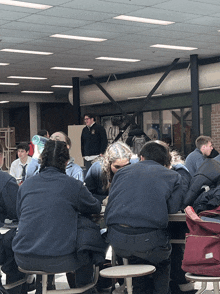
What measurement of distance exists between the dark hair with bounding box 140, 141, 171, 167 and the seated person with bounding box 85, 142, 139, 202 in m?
0.58

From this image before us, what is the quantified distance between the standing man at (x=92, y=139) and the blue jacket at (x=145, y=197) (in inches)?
265

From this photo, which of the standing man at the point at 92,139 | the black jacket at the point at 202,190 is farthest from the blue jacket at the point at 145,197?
the standing man at the point at 92,139

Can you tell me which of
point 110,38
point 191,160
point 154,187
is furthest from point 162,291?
point 110,38

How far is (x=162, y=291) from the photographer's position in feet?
11.9

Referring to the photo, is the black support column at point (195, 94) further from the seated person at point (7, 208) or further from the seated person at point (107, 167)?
the seated person at point (7, 208)

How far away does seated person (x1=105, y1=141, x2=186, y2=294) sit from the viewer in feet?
11.3

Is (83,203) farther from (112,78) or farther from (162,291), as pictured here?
(112,78)

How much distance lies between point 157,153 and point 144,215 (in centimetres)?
51

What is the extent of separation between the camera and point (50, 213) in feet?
11.1

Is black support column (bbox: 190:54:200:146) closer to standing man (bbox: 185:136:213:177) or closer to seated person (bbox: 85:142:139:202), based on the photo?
standing man (bbox: 185:136:213:177)

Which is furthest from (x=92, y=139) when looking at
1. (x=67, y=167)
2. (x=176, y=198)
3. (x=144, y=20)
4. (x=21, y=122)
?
(x=21, y=122)

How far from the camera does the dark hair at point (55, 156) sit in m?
3.63

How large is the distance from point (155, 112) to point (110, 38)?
515cm

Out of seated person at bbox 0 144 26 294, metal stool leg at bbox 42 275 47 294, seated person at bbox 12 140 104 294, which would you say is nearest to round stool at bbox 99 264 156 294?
seated person at bbox 12 140 104 294
